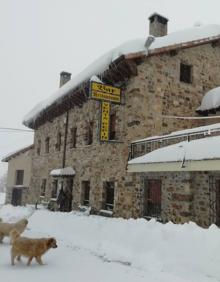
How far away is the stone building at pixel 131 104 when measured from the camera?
13.7 m

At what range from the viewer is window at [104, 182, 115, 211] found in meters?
14.8

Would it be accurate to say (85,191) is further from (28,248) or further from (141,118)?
(28,248)

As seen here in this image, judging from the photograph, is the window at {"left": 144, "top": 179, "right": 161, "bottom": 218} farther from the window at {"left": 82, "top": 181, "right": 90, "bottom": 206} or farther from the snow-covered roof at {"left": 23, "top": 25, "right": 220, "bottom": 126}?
the snow-covered roof at {"left": 23, "top": 25, "right": 220, "bottom": 126}

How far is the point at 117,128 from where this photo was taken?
14484 millimetres

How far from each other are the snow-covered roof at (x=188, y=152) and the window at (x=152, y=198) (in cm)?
142

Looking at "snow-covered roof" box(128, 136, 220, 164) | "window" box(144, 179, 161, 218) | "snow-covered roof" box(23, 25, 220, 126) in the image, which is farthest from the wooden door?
"snow-covered roof" box(128, 136, 220, 164)

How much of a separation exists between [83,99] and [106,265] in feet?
36.3

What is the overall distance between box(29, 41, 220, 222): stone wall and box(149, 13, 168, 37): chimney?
1.88 m

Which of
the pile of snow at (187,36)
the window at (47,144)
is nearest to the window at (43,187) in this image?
the window at (47,144)

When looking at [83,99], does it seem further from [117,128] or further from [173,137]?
[173,137]

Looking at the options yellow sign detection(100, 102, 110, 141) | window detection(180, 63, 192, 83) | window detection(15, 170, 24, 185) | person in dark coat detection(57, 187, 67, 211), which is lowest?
person in dark coat detection(57, 187, 67, 211)

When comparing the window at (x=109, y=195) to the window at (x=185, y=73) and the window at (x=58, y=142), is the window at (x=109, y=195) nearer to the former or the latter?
the window at (x=185, y=73)

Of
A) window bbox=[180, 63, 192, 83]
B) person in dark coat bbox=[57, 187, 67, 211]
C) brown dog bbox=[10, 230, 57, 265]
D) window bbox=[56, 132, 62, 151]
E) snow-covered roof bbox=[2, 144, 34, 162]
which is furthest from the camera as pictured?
snow-covered roof bbox=[2, 144, 34, 162]

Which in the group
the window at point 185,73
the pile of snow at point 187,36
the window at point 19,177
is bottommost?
the window at point 19,177
